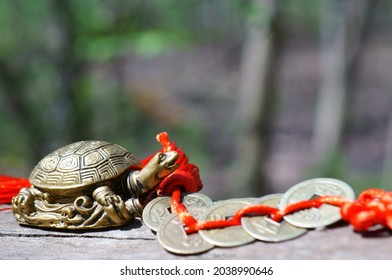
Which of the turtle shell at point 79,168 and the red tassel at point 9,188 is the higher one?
the turtle shell at point 79,168

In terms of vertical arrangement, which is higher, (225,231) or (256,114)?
(225,231)

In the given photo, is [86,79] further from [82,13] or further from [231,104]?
[231,104]

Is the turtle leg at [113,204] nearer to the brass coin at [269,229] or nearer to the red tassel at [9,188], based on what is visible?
the brass coin at [269,229]

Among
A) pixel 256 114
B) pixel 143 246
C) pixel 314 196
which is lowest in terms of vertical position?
pixel 256 114

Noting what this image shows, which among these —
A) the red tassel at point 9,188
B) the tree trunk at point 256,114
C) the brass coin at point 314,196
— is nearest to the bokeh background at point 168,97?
the tree trunk at point 256,114

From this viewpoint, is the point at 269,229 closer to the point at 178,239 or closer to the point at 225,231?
the point at 225,231

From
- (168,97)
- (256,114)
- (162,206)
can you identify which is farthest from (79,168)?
(168,97)

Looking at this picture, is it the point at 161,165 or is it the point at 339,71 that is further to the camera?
the point at 339,71
